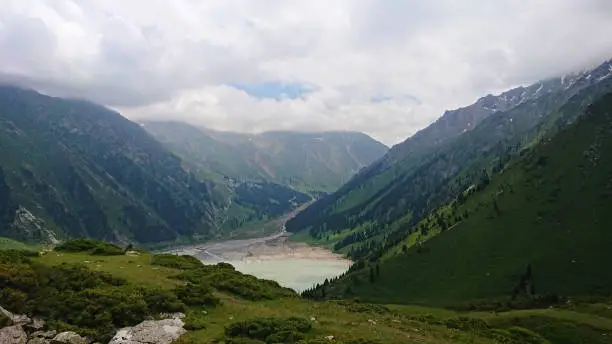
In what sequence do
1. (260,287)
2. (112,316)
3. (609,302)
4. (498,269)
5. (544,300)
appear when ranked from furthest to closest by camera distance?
(498,269)
(544,300)
(609,302)
(260,287)
(112,316)

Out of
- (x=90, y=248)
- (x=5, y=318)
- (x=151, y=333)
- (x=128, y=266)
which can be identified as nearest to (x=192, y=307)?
(x=151, y=333)

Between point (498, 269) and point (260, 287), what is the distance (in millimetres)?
153136

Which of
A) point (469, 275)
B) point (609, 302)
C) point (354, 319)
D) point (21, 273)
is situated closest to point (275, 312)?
point (354, 319)

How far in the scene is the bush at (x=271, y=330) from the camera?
36312 millimetres

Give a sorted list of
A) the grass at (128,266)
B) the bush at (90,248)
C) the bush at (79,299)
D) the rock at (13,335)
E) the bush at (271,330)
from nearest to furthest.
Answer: the rock at (13,335)
the bush at (79,299)
the bush at (271,330)
the grass at (128,266)
the bush at (90,248)

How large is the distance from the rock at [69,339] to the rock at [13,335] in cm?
208

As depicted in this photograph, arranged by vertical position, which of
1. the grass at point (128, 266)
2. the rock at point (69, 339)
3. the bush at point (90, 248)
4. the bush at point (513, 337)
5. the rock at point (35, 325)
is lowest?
the bush at point (513, 337)

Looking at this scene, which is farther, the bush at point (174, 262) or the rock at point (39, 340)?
the bush at point (174, 262)

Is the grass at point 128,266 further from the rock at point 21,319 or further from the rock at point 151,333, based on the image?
the rock at point 21,319

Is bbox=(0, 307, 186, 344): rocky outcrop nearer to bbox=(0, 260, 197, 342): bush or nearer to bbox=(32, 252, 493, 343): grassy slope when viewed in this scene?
bbox=(0, 260, 197, 342): bush

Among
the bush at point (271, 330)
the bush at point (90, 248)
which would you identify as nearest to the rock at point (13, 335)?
the bush at point (271, 330)

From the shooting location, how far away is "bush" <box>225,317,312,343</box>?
36.3 meters

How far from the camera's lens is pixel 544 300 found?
15488cm

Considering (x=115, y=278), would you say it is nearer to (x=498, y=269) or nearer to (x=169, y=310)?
(x=169, y=310)
